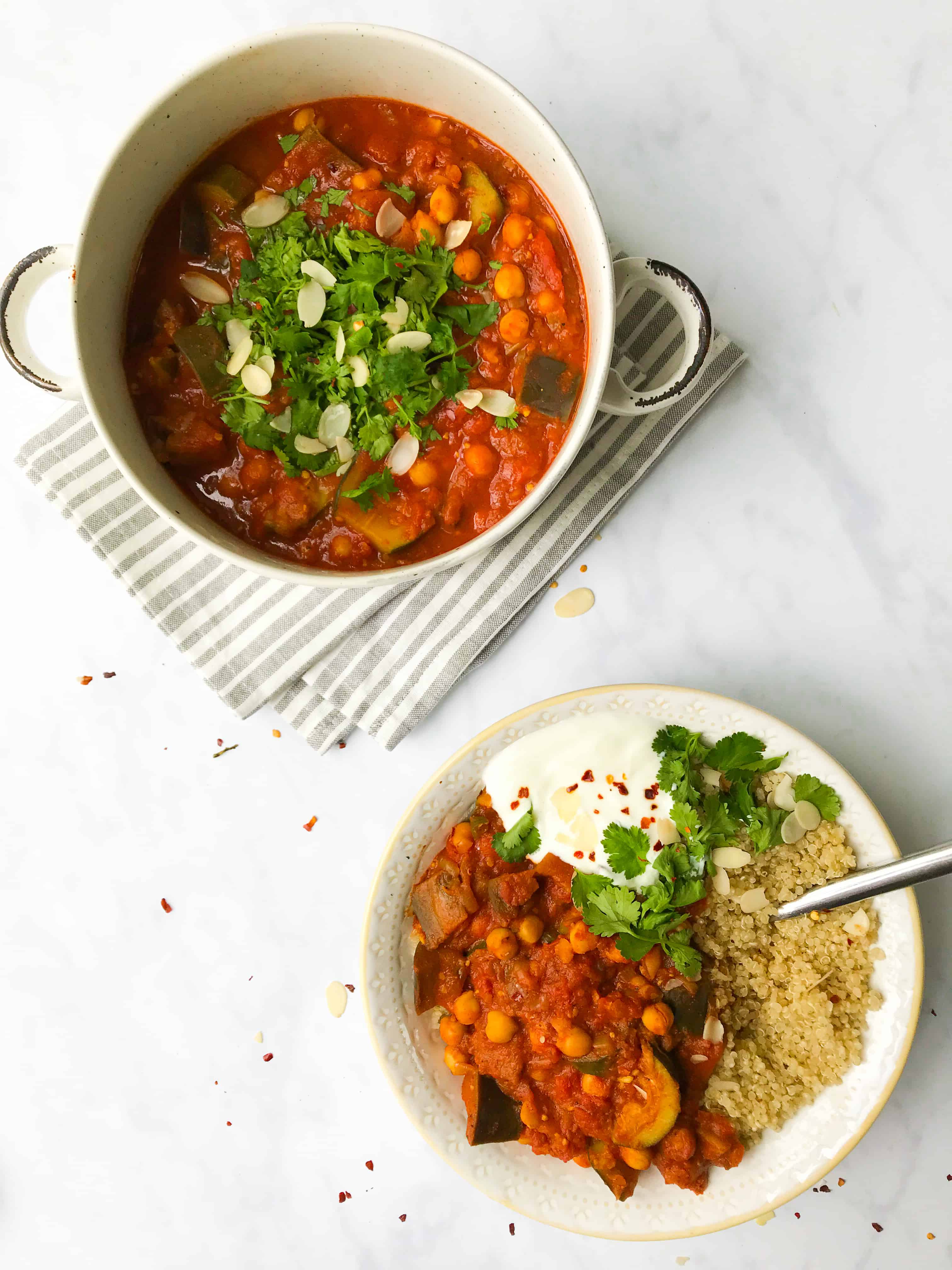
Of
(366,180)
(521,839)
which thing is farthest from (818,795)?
(366,180)

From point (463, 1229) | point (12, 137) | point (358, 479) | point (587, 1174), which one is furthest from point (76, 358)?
point (463, 1229)

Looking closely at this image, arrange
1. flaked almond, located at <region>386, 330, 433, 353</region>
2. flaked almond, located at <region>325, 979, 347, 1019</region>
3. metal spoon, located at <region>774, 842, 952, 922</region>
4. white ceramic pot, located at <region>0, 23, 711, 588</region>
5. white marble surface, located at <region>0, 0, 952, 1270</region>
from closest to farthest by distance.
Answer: white ceramic pot, located at <region>0, 23, 711, 588</region>
flaked almond, located at <region>386, 330, 433, 353</region>
metal spoon, located at <region>774, 842, 952, 922</region>
white marble surface, located at <region>0, 0, 952, 1270</region>
flaked almond, located at <region>325, 979, 347, 1019</region>

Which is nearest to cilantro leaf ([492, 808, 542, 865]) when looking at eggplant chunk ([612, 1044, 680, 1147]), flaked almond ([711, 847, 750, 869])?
flaked almond ([711, 847, 750, 869])

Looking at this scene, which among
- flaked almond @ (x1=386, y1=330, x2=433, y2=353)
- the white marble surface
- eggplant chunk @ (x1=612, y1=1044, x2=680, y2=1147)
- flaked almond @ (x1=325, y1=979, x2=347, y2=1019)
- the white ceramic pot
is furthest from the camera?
flaked almond @ (x1=325, y1=979, x2=347, y2=1019)

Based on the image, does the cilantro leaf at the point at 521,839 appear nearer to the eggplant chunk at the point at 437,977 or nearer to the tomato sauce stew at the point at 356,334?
the eggplant chunk at the point at 437,977

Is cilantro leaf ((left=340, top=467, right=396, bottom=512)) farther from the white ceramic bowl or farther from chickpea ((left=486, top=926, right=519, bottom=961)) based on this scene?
chickpea ((left=486, top=926, right=519, bottom=961))

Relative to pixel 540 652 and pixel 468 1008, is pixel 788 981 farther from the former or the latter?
pixel 540 652

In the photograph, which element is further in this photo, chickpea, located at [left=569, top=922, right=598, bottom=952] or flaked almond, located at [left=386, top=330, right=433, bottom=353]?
chickpea, located at [left=569, top=922, right=598, bottom=952]
